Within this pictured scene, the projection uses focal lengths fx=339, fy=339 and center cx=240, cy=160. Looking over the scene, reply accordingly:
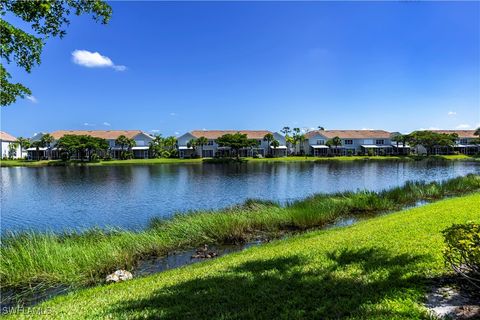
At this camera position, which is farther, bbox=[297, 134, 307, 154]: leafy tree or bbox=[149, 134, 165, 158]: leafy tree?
bbox=[297, 134, 307, 154]: leafy tree

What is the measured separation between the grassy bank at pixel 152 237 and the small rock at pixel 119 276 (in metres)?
0.51

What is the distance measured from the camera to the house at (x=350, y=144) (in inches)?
3406

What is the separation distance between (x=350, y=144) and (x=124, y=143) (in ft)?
187

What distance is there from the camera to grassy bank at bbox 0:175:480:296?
9844mm

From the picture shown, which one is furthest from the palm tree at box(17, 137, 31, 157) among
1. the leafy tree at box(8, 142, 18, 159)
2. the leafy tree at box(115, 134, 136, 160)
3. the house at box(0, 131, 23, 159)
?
the leafy tree at box(115, 134, 136, 160)

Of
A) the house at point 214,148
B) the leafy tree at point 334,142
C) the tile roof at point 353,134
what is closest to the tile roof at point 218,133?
the house at point 214,148

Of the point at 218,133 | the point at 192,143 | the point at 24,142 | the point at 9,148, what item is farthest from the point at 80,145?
the point at 9,148

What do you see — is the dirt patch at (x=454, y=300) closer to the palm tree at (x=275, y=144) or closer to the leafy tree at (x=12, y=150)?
the palm tree at (x=275, y=144)

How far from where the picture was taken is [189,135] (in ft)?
275

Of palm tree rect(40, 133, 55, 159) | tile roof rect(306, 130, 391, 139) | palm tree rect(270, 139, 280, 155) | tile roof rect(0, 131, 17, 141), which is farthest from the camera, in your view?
tile roof rect(306, 130, 391, 139)

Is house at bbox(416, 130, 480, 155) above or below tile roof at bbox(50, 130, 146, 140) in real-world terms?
below

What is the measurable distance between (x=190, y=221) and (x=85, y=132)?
3215 inches

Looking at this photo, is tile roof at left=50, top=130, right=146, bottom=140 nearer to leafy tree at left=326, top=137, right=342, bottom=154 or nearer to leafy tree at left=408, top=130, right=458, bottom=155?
leafy tree at left=326, top=137, right=342, bottom=154

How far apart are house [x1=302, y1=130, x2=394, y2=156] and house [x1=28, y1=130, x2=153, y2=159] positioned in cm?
4165
